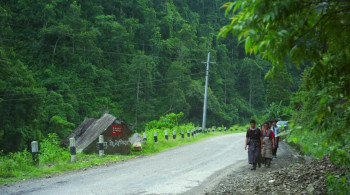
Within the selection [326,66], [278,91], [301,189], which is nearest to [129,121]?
[278,91]

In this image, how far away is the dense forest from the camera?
104 feet

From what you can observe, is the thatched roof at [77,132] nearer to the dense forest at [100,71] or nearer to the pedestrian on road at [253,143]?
the pedestrian on road at [253,143]

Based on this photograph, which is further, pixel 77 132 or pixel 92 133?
pixel 77 132

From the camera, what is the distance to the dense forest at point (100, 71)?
31766mm

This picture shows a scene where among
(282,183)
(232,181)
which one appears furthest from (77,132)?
(282,183)

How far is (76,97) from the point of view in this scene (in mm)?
45469

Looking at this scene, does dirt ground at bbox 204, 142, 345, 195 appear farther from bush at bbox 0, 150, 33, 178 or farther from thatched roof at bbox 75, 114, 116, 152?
thatched roof at bbox 75, 114, 116, 152

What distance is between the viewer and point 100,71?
51.2 m

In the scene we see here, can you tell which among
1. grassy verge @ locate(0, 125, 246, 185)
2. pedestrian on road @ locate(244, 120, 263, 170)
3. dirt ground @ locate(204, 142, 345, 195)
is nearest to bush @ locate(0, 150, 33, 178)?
grassy verge @ locate(0, 125, 246, 185)

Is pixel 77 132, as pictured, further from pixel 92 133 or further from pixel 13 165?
pixel 13 165

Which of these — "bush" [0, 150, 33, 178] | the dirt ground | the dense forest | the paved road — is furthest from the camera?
the dense forest

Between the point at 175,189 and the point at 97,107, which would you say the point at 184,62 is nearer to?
the point at 97,107

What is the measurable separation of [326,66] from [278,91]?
137ft

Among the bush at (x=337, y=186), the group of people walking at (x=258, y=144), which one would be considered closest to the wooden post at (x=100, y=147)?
the group of people walking at (x=258, y=144)
